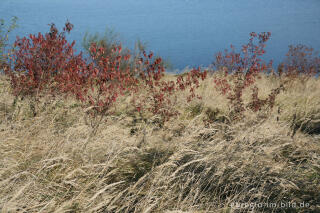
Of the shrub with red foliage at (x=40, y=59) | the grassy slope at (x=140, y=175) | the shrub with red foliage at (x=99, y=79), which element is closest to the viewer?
the grassy slope at (x=140, y=175)

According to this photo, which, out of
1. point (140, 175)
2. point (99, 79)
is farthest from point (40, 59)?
point (140, 175)

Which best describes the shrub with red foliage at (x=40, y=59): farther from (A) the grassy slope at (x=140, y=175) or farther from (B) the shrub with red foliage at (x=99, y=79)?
(A) the grassy slope at (x=140, y=175)

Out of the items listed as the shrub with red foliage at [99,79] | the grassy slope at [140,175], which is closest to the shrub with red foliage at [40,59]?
the shrub with red foliage at [99,79]

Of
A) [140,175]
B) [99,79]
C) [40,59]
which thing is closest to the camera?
[140,175]

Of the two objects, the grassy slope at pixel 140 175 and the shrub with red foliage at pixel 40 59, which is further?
the shrub with red foliage at pixel 40 59

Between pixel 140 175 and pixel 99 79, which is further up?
pixel 99 79

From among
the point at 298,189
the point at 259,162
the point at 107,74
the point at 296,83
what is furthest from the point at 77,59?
the point at 296,83

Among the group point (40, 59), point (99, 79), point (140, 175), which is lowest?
point (140, 175)

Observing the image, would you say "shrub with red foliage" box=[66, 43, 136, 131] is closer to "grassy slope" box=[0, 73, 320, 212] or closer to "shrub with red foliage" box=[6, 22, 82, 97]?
"shrub with red foliage" box=[6, 22, 82, 97]

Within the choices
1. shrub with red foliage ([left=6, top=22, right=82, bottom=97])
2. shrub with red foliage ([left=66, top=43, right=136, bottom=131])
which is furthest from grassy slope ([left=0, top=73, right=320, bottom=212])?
shrub with red foliage ([left=6, top=22, right=82, bottom=97])

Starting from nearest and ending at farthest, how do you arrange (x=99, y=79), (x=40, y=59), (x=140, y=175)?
(x=140, y=175) → (x=99, y=79) → (x=40, y=59)

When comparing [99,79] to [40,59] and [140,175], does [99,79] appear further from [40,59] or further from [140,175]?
[140,175]

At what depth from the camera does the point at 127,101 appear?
20.4 ft

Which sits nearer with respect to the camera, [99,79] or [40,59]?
[99,79]
